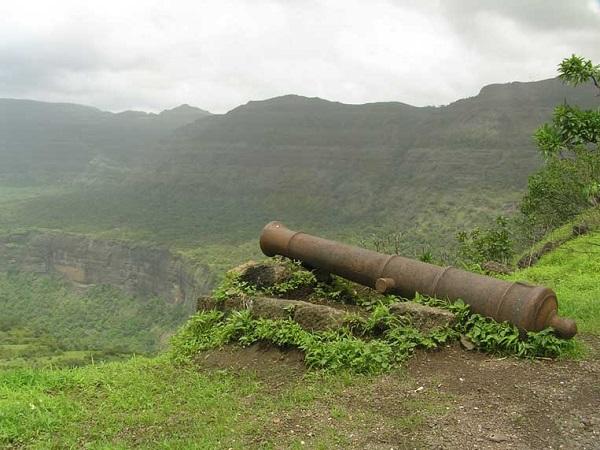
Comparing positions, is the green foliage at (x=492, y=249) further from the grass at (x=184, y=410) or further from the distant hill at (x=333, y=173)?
the distant hill at (x=333, y=173)

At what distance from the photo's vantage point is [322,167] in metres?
136

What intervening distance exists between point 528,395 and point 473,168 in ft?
325

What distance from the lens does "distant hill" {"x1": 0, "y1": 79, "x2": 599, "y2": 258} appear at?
3686 inches

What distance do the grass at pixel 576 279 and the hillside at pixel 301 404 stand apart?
1469 mm

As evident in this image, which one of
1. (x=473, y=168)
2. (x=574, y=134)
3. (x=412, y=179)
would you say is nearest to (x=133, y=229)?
(x=412, y=179)

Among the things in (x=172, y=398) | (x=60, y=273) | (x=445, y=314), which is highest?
(x=445, y=314)

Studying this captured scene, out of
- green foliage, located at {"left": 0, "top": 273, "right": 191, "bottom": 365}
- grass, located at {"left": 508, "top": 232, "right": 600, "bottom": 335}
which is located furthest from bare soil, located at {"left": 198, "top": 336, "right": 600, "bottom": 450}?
green foliage, located at {"left": 0, "top": 273, "right": 191, "bottom": 365}

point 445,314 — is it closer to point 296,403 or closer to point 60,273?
point 296,403

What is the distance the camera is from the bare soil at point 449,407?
464 cm

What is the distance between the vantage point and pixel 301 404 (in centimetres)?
552

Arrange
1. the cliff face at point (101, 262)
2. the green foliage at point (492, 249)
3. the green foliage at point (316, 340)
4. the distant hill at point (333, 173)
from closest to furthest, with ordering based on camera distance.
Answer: the green foliage at point (316, 340)
the green foliage at point (492, 249)
the distant hill at point (333, 173)
the cliff face at point (101, 262)

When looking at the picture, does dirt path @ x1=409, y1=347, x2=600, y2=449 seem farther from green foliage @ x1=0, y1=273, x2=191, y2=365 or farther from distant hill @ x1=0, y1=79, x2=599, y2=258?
green foliage @ x1=0, y1=273, x2=191, y2=365

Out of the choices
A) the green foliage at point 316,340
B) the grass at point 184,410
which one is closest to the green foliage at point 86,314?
the green foliage at point 316,340

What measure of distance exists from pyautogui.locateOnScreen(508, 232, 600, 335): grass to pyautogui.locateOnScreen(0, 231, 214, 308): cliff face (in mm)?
79845
